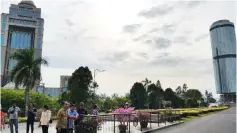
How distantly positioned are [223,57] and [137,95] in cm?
10335

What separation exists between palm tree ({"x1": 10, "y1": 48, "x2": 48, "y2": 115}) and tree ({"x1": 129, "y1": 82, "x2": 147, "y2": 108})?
136ft

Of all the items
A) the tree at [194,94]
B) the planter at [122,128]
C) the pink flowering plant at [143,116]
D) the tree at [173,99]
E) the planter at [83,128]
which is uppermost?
the tree at [194,94]

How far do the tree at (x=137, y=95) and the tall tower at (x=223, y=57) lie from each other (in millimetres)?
93861

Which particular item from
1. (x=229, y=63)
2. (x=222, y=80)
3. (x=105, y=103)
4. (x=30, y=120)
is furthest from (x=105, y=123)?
(x=222, y=80)

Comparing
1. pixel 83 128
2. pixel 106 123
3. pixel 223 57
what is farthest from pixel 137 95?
pixel 223 57

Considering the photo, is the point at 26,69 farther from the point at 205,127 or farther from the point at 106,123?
the point at 205,127

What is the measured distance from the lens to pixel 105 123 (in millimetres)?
13289

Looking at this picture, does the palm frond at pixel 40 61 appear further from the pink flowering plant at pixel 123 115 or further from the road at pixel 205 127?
the pink flowering plant at pixel 123 115

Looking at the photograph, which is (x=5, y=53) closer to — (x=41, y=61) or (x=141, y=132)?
(x=41, y=61)

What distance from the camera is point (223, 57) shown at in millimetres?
156750

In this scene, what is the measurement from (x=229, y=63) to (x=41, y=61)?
13708 centimetres

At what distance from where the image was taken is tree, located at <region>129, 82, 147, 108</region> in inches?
2827

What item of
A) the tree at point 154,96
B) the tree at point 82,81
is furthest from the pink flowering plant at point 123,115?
the tree at point 154,96

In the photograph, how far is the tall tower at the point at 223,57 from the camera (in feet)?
504
